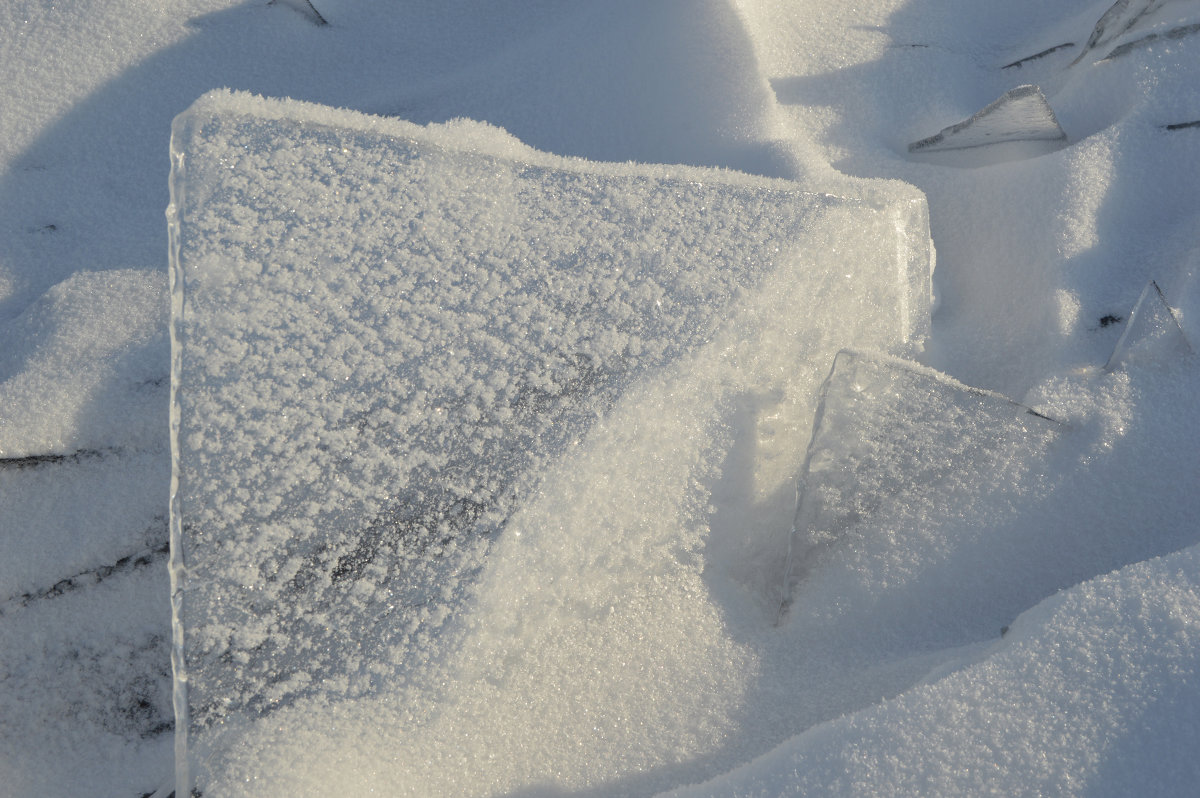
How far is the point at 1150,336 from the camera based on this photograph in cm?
113

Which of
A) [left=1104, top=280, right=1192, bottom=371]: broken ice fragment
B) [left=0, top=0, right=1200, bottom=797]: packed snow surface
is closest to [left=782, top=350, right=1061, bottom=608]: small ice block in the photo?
[left=0, top=0, right=1200, bottom=797]: packed snow surface

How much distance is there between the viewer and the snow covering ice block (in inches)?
36.8

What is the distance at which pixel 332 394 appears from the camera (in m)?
0.99

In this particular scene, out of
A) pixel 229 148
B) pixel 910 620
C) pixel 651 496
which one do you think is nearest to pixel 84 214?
pixel 229 148

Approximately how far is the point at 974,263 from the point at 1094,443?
42 cm

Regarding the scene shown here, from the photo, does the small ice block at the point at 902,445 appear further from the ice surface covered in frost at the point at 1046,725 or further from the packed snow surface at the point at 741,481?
the ice surface covered in frost at the point at 1046,725

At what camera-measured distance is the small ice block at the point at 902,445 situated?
3.51ft

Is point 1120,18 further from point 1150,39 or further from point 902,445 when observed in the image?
point 902,445

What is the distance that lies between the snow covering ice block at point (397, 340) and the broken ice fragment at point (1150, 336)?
12.2 inches

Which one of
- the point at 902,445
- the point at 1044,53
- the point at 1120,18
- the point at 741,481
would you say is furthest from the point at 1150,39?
the point at 741,481

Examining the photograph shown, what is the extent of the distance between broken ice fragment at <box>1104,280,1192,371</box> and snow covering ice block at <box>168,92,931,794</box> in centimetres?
31

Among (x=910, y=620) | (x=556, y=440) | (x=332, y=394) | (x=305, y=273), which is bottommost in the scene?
(x=910, y=620)

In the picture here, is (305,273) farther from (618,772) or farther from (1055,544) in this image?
(1055,544)

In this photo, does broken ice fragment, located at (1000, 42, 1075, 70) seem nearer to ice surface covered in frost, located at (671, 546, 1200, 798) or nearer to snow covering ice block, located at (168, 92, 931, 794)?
snow covering ice block, located at (168, 92, 931, 794)
